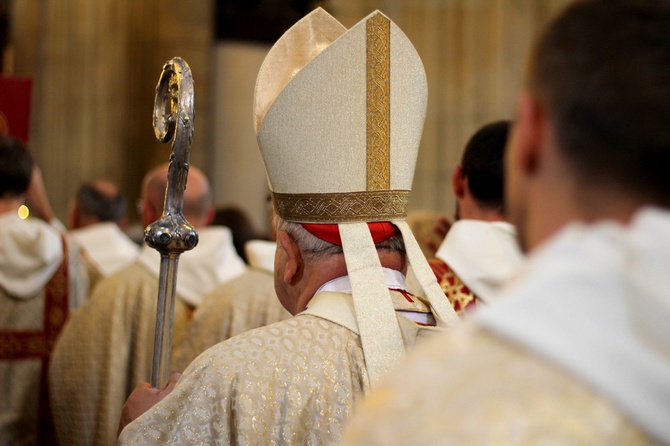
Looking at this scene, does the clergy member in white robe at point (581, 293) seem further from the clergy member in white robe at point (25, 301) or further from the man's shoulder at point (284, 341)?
the clergy member in white robe at point (25, 301)

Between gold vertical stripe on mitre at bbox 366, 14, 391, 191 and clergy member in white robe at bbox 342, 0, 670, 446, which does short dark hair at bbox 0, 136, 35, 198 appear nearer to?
gold vertical stripe on mitre at bbox 366, 14, 391, 191

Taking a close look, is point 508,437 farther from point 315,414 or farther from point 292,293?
point 292,293

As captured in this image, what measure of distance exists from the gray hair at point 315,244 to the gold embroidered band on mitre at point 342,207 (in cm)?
2

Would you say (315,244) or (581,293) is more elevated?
(581,293)

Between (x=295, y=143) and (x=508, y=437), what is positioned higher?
(x=295, y=143)

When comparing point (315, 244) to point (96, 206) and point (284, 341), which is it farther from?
point (96, 206)

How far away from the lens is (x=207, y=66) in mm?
10227

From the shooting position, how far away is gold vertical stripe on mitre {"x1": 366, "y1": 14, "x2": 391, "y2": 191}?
6.78 feet

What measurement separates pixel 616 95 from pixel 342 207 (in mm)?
1130

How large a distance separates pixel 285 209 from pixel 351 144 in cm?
20

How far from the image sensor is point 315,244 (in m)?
2.06

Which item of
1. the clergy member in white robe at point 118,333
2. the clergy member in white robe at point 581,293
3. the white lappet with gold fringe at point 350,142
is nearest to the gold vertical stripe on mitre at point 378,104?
the white lappet with gold fringe at point 350,142

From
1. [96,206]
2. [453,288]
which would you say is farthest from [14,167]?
[453,288]

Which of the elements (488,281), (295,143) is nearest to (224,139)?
(488,281)
